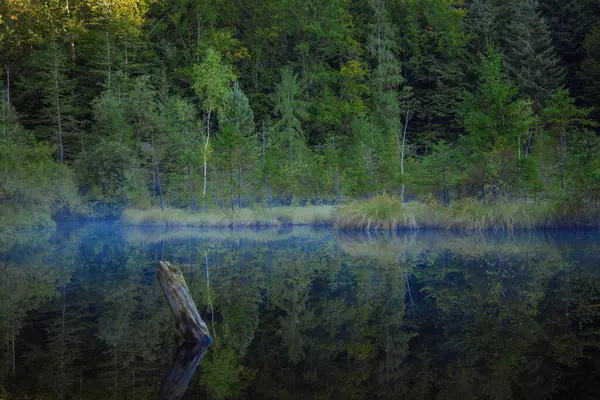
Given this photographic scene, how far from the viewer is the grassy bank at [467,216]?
20922mm

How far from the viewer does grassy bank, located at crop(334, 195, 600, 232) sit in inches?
824

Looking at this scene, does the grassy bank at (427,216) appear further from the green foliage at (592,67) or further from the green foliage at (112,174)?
the green foliage at (592,67)

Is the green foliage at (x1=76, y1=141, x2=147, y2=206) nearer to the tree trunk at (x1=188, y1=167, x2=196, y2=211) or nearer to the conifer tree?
the tree trunk at (x1=188, y1=167, x2=196, y2=211)

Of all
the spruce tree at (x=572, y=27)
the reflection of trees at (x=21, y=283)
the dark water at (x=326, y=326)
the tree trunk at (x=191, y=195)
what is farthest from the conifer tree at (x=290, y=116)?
the dark water at (x=326, y=326)

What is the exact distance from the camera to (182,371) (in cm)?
641

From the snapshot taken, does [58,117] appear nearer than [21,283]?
No

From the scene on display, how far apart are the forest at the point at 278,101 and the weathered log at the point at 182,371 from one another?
18217mm

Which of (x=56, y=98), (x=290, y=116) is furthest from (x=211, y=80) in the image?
(x=56, y=98)

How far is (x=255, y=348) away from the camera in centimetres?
733

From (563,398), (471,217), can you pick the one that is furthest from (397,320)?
(471,217)

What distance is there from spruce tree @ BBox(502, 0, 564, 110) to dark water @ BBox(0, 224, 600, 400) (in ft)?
87.2

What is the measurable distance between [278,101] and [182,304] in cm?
3554

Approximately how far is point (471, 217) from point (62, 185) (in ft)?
76.4

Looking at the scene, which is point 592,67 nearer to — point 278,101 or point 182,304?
point 278,101
